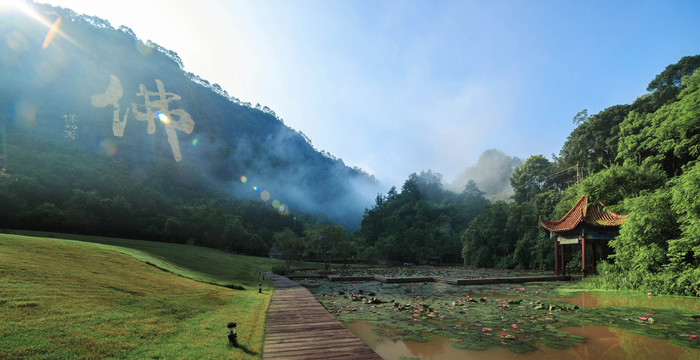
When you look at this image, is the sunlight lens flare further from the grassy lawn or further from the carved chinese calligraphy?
the grassy lawn

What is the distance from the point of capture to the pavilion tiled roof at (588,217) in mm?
18141

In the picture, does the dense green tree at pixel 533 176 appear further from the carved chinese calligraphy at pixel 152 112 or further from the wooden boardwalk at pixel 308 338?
the carved chinese calligraphy at pixel 152 112

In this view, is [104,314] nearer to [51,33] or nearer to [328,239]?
[328,239]

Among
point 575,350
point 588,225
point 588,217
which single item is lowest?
point 575,350

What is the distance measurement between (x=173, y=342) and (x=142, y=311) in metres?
2.23

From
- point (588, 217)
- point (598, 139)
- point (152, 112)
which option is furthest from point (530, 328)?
point (152, 112)

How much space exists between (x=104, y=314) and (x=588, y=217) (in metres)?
22.9

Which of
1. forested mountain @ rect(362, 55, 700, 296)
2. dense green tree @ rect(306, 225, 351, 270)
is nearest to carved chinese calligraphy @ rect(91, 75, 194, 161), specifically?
forested mountain @ rect(362, 55, 700, 296)

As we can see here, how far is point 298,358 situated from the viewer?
5309 millimetres

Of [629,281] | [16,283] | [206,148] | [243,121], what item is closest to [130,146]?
[206,148]

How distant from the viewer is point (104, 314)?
21.3 ft

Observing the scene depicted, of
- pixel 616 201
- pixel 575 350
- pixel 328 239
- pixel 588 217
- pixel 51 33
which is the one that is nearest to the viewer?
pixel 575 350

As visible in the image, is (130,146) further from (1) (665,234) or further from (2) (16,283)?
(1) (665,234)

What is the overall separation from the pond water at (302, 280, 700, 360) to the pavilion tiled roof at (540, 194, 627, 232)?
6.55 meters
